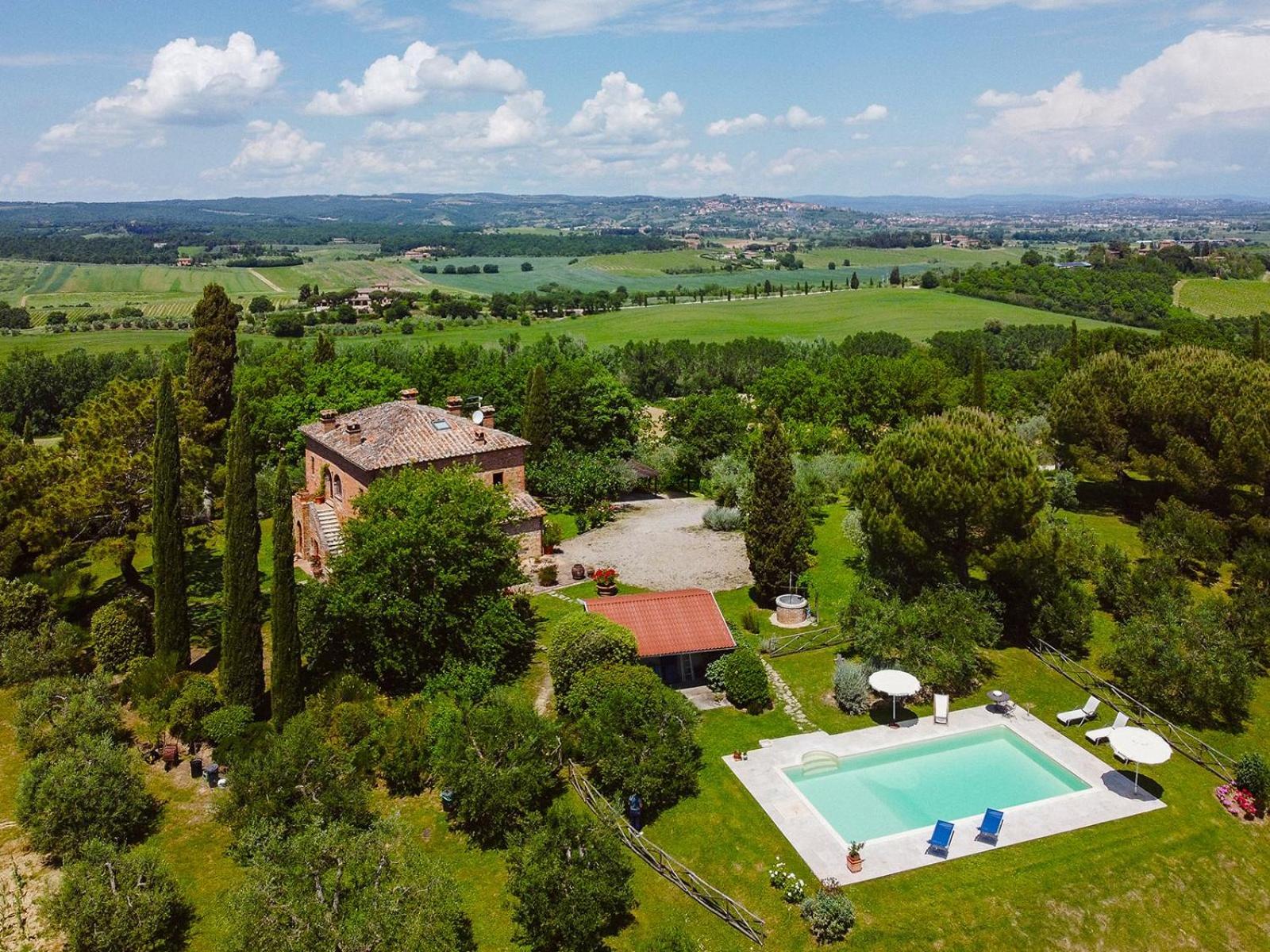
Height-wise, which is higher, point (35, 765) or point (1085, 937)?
point (35, 765)

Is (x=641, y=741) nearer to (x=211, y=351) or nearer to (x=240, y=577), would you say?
(x=240, y=577)

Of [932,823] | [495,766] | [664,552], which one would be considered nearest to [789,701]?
[932,823]

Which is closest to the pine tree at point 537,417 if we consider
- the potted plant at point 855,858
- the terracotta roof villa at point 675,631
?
the terracotta roof villa at point 675,631

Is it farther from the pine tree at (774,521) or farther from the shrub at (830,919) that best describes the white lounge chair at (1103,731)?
the pine tree at (774,521)

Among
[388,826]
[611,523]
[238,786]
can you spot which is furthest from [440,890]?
[611,523]

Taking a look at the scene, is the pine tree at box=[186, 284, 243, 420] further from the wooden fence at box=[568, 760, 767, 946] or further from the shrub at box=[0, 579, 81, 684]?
the wooden fence at box=[568, 760, 767, 946]

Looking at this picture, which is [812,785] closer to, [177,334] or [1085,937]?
[1085,937]
